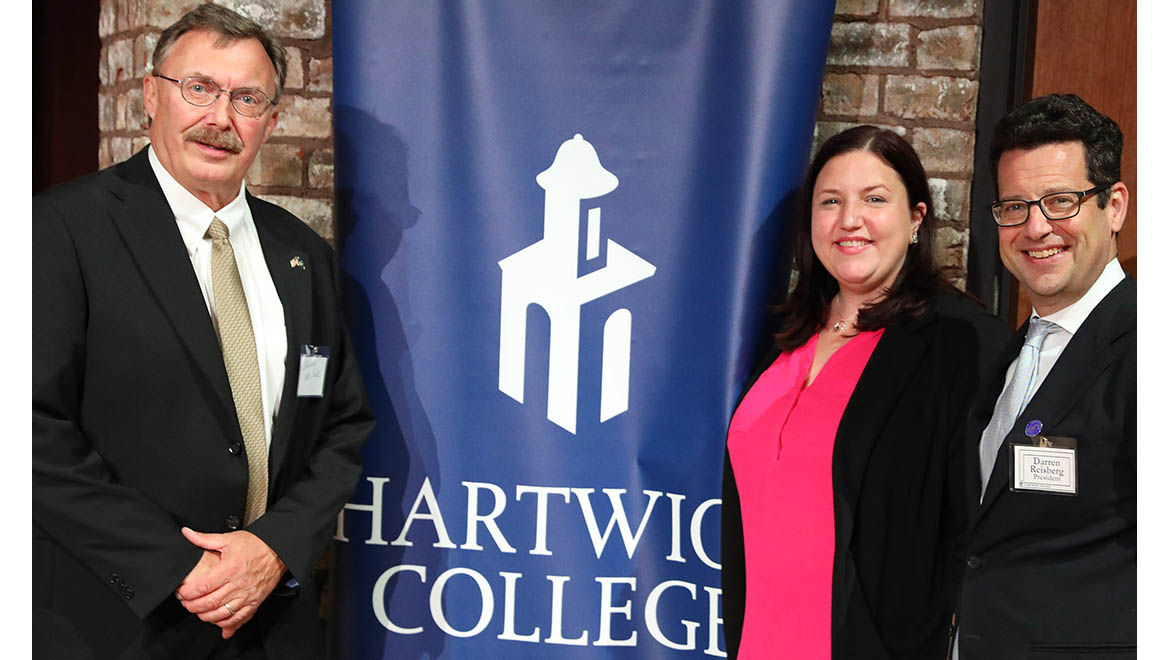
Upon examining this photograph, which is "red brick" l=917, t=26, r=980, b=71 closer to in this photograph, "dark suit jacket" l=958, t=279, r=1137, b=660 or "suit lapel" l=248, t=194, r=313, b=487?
"dark suit jacket" l=958, t=279, r=1137, b=660

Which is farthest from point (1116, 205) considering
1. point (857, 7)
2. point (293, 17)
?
point (293, 17)

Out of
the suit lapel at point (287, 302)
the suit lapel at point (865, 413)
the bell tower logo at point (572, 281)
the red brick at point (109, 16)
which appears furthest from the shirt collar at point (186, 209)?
the suit lapel at point (865, 413)

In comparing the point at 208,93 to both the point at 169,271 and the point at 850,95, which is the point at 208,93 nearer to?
the point at 169,271

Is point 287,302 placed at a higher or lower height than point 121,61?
lower

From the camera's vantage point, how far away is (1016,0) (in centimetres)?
249

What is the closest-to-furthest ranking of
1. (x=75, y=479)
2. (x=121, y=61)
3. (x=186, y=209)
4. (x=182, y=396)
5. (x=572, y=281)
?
1. (x=75, y=479)
2. (x=182, y=396)
3. (x=186, y=209)
4. (x=572, y=281)
5. (x=121, y=61)

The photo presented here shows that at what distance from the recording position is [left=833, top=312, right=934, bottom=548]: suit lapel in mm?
1786

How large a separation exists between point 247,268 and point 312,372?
0.23 metres

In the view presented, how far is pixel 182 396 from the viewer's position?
5.55 ft

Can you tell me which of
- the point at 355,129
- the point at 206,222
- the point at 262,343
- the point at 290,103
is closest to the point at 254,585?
the point at 262,343

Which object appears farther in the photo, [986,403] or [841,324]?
[841,324]

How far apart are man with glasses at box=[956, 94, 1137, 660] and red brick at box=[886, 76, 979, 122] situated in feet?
3.07

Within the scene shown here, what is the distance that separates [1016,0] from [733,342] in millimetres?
1209

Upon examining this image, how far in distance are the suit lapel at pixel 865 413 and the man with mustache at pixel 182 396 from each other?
939mm
